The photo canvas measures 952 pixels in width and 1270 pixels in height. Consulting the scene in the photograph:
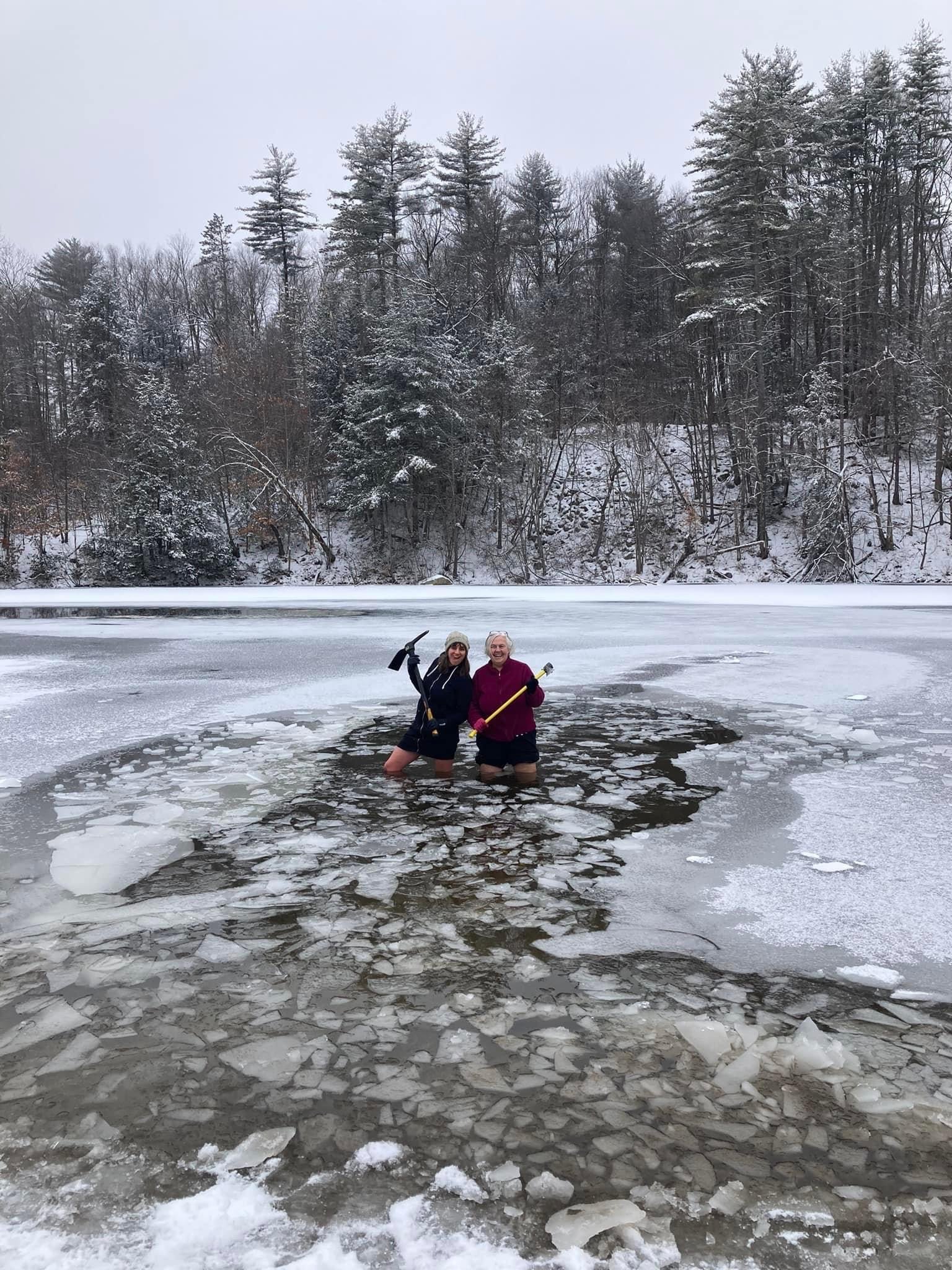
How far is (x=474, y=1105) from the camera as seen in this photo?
7.50ft

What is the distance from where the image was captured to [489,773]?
5.58m

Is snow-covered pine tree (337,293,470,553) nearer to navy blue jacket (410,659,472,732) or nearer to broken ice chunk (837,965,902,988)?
navy blue jacket (410,659,472,732)

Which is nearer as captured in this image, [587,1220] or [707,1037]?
[587,1220]

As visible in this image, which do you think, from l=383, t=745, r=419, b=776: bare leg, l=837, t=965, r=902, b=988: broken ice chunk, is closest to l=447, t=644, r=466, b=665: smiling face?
l=383, t=745, r=419, b=776: bare leg

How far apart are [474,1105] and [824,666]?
8.33m

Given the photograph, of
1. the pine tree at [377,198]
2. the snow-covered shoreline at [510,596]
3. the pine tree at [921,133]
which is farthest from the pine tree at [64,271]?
the pine tree at [921,133]

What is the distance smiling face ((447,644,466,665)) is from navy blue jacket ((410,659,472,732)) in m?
0.06

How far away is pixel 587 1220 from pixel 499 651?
154 inches

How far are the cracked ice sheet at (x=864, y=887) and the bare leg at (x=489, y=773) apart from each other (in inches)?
74.9

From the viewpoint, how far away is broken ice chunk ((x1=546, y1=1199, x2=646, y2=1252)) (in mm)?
1828

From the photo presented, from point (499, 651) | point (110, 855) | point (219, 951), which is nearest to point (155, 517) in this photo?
point (499, 651)

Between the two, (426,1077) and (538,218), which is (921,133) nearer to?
(538,218)

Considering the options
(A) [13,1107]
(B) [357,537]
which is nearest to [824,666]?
(A) [13,1107]

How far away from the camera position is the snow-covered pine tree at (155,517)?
28.8 meters
